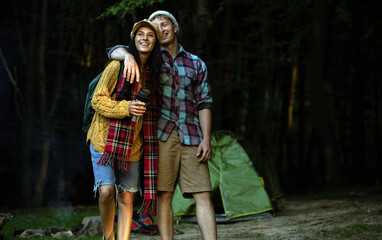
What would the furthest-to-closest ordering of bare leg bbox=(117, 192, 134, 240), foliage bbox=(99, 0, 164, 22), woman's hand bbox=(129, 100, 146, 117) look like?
1. foliage bbox=(99, 0, 164, 22)
2. bare leg bbox=(117, 192, 134, 240)
3. woman's hand bbox=(129, 100, 146, 117)

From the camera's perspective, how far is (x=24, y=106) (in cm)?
1462

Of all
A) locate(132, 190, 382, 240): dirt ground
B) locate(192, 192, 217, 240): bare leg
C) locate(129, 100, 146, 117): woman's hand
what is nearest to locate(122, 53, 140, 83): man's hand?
locate(129, 100, 146, 117): woman's hand

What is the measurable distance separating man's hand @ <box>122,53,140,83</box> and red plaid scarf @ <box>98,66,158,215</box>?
0.08 meters

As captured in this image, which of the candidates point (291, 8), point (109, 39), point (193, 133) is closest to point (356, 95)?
point (291, 8)

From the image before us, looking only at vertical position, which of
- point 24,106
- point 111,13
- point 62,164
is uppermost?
point 111,13

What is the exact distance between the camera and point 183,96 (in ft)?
13.2

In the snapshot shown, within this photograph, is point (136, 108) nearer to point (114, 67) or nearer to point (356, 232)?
point (114, 67)

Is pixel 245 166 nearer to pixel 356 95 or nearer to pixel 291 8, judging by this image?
pixel 291 8

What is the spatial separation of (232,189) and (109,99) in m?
4.52

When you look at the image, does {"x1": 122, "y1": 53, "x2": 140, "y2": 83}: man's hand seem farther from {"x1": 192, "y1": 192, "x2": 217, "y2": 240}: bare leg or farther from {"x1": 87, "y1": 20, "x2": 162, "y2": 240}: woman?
{"x1": 192, "y1": 192, "x2": 217, "y2": 240}: bare leg

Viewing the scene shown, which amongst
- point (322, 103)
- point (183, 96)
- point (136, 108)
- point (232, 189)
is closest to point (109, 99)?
point (136, 108)

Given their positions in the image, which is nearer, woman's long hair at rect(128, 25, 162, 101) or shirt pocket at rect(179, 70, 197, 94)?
woman's long hair at rect(128, 25, 162, 101)

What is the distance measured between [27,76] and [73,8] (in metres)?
2.48

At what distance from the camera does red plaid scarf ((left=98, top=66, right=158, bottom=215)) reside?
3.69 meters
